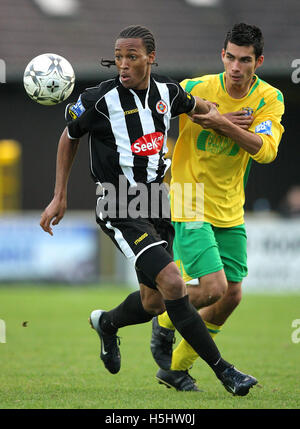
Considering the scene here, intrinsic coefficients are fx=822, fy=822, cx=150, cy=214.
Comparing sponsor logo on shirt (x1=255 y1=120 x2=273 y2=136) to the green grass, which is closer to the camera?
the green grass

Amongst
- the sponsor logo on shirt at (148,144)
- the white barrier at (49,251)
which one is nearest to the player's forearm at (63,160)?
the sponsor logo on shirt at (148,144)

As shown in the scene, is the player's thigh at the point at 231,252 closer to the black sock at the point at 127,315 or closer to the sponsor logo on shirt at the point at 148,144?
the black sock at the point at 127,315

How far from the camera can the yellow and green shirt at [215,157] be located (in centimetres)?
603

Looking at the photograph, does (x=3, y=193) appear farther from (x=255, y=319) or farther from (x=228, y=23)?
(x=255, y=319)

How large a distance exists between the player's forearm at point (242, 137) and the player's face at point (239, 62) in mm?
373

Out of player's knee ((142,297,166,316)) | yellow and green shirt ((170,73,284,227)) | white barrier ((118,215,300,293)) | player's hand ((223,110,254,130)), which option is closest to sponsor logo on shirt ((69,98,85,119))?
yellow and green shirt ((170,73,284,227))

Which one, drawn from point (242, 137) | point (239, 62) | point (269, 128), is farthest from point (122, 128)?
point (269, 128)

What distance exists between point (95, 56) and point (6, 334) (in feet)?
31.6

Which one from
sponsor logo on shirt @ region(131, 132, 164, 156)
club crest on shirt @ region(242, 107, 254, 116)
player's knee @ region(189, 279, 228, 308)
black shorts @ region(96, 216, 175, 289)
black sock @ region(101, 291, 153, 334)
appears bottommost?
black sock @ region(101, 291, 153, 334)

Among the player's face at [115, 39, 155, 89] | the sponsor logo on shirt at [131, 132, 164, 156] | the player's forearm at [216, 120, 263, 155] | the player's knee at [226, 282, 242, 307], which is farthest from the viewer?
the player's knee at [226, 282, 242, 307]

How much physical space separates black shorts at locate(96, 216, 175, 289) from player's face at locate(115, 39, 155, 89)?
0.93 metres

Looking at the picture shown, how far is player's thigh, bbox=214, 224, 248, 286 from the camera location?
6.14 m

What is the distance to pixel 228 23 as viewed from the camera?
58.1 feet

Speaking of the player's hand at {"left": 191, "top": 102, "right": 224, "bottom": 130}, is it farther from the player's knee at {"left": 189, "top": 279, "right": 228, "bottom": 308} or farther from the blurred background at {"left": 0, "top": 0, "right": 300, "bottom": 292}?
the blurred background at {"left": 0, "top": 0, "right": 300, "bottom": 292}
